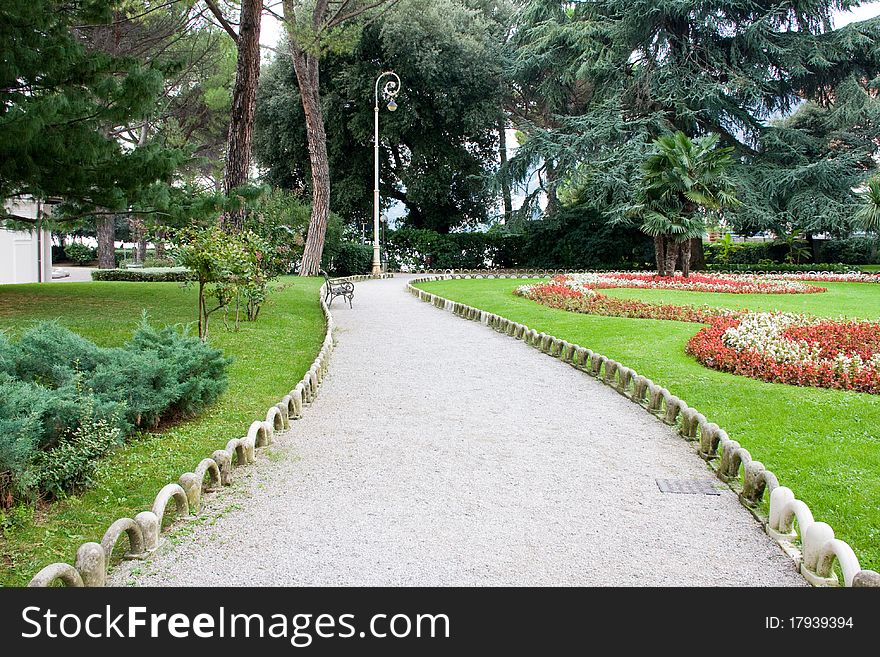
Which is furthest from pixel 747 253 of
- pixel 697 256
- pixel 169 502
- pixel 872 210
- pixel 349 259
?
pixel 169 502

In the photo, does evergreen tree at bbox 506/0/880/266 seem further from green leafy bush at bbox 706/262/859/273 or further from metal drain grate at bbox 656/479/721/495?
metal drain grate at bbox 656/479/721/495

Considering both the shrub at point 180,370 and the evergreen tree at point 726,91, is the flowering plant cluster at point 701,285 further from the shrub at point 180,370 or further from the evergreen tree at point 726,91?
the shrub at point 180,370

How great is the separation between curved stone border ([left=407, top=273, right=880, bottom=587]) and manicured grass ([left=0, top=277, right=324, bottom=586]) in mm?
3388

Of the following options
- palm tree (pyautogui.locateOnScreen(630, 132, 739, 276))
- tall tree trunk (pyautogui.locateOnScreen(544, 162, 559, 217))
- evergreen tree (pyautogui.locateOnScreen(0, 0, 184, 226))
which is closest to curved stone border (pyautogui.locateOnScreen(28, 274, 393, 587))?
evergreen tree (pyautogui.locateOnScreen(0, 0, 184, 226))

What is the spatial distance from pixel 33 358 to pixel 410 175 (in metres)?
30.7

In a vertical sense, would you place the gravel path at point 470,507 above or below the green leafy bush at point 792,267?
A: below

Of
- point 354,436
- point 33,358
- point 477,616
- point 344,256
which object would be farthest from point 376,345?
point 344,256

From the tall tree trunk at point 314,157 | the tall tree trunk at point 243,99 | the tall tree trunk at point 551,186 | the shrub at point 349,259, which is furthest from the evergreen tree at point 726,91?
the tall tree trunk at point 243,99

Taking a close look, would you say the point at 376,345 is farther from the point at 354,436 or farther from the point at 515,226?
the point at 515,226

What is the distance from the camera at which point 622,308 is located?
14.0m

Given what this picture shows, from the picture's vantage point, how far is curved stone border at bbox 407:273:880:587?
3.19 meters

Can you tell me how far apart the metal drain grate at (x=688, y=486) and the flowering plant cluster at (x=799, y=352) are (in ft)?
11.5

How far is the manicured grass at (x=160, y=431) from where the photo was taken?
11.8 feet

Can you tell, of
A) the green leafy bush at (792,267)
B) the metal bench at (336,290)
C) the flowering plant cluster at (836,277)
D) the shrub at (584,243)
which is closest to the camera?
the metal bench at (336,290)
